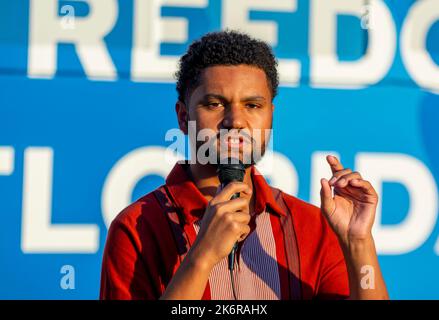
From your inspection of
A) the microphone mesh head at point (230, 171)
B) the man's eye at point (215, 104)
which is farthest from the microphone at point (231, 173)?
the man's eye at point (215, 104)

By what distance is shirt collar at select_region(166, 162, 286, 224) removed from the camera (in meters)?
1.21

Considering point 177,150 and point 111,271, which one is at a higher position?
point 177,150

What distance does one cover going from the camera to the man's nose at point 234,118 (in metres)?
1.18

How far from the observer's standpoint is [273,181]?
2104mm

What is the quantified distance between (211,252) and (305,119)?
1.15 meters

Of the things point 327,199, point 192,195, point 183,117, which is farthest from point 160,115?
point 327,199

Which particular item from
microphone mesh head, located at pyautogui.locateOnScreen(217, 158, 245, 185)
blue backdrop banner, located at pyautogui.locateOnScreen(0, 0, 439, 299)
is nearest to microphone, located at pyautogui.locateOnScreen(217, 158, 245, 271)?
microphone mesh head, located at pyautogui.locateOnScreen(217, 158, 245, 185)

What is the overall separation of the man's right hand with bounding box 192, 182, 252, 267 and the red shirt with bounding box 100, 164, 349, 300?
0.12 metres

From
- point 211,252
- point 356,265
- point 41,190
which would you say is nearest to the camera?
point 211,252

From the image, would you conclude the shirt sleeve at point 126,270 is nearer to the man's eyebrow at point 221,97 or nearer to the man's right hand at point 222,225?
the man's right hand at point 222,225

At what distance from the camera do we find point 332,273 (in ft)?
3.97

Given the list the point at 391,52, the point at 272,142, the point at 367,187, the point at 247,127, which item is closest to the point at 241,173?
the point at 247,127
